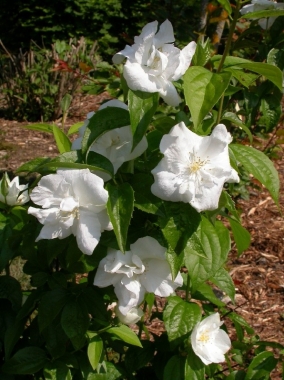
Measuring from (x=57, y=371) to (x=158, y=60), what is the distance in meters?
0.90

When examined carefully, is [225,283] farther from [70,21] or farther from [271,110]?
[70,21]

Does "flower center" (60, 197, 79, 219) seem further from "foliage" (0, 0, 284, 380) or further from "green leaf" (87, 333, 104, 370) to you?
"green leaf" (87, 333, 104, 370)

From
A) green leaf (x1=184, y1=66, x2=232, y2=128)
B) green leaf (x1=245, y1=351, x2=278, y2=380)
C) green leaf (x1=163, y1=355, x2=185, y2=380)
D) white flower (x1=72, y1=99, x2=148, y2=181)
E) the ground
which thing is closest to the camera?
green leaf (x1=184, y1=66, x2=232, y2=128)

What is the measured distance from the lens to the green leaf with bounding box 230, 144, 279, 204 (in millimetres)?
1375

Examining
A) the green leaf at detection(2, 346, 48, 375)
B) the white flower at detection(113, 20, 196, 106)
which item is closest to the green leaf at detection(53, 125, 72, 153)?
the white flower at detection(113, 20, 196, 106)

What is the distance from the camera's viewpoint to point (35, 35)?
9562 mm

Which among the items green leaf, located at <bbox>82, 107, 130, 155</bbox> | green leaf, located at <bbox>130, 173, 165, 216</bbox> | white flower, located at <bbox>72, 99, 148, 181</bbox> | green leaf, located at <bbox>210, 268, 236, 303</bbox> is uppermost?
green leaf, located at <bbox>82, 107, 130, 155</bbox>

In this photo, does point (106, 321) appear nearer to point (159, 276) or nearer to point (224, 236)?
point (159, 276)

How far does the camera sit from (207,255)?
1.41 metres

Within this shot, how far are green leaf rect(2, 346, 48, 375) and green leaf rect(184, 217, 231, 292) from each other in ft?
1.74

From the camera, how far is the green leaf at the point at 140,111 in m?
1.22

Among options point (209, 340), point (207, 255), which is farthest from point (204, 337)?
point (207, 255)

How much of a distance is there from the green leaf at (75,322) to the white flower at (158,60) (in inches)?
23.8

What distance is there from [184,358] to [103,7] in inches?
352
